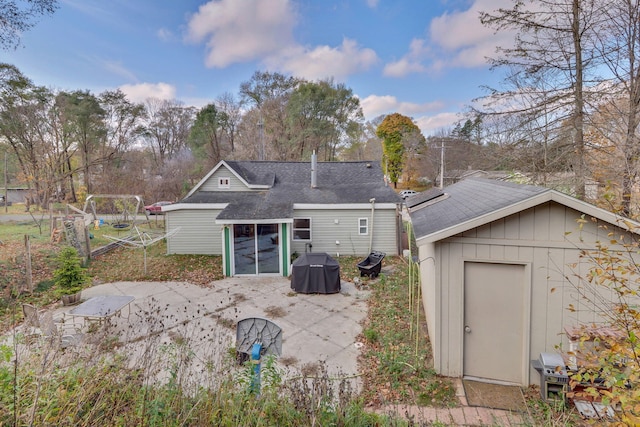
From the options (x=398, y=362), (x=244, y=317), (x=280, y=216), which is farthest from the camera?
(x=280, y=216)

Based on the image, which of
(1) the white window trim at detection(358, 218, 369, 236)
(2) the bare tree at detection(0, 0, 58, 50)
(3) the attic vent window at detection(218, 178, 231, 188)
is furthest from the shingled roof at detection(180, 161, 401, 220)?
(2) the bare tree at detection(0, 0, 58, 50)

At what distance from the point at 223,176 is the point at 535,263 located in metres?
14.2

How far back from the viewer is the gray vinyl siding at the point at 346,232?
1412cm

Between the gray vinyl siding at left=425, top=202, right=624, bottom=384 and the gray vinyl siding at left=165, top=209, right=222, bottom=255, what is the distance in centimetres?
1158

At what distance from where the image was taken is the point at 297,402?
3.32 meters

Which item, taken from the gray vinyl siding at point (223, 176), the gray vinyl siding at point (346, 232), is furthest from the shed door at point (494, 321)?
the gray vinyl siding at point (223, 176)

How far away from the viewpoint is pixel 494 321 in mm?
5211

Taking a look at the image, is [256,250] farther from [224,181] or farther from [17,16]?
[17,16]

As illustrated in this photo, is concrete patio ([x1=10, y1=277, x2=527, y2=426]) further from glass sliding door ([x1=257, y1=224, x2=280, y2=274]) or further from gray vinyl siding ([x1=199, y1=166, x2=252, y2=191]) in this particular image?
gray vinyl siding ([x1=199, y1=166, x2=252, y2=191])

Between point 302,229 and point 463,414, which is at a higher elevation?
point 302,229

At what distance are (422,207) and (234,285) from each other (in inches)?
275

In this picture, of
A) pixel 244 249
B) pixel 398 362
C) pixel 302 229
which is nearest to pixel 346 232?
pixel 302 229

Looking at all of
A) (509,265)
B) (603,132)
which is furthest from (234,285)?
(603,132)

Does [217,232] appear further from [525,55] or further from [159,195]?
[159,195]
